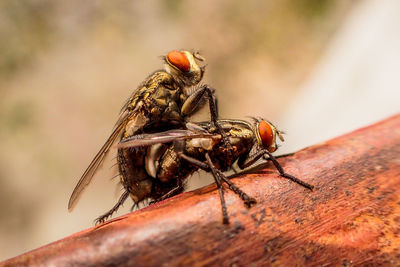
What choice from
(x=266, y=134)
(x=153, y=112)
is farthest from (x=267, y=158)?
(x=153, y=112)

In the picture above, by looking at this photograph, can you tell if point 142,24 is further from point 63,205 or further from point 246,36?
point 63,205

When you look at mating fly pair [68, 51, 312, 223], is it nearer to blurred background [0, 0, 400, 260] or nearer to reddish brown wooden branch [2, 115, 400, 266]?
reddish brown wooden branch [2, 115, 400, 266]

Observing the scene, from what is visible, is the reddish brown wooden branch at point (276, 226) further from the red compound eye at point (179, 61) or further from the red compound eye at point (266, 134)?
the red compound eye at point (179, 61)

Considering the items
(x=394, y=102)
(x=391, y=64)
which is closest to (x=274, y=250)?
(x=394, y=102)

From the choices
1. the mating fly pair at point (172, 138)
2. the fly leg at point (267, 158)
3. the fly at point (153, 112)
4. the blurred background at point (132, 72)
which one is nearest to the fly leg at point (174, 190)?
the mating fly pair at point (172, 138)

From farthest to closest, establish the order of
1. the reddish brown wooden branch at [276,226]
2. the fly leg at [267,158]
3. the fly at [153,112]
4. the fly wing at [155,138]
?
the fly at [153,112] < the fly wing at [155,138] < the fly leg at [267,158] < the reddish brown wooden branch at [276,226]

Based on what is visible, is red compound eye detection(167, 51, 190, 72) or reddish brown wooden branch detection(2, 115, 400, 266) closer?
reddish brown wooden branch detection(2, 115, 400, 266)

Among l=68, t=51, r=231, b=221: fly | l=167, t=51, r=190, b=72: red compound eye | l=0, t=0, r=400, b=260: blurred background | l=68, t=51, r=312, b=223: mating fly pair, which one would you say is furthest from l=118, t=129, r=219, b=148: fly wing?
l=0, t=0, r=400, b=260: blurred background
